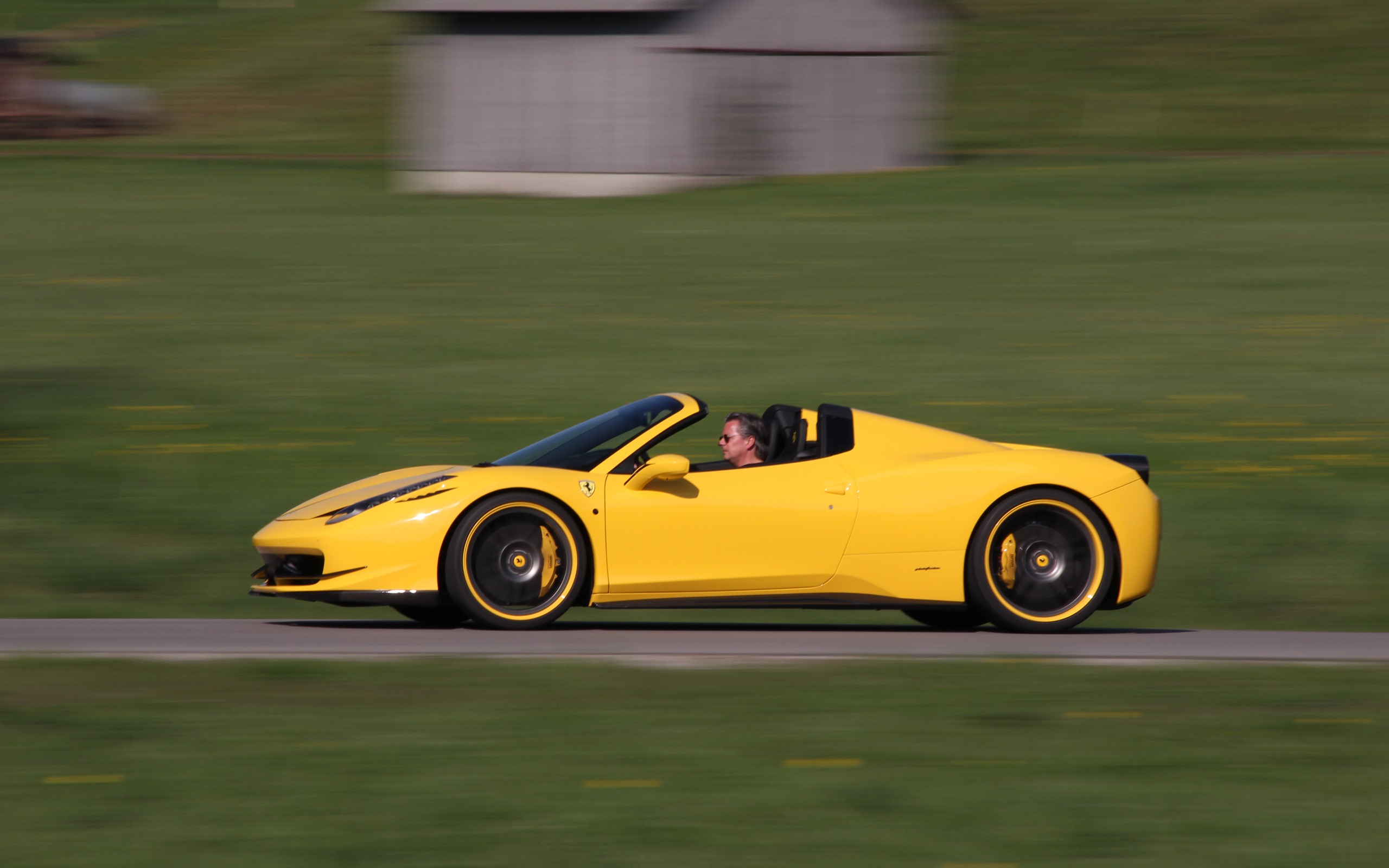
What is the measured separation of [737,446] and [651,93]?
61.3 feet

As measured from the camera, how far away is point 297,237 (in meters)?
21.0

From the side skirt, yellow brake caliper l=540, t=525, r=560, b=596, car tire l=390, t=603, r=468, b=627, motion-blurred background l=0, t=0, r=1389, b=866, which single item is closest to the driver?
the side skirt

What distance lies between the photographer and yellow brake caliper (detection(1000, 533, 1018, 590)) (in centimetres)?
805

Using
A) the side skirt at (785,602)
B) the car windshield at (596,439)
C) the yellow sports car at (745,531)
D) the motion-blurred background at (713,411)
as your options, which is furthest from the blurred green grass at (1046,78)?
the side skirt at (785,602)

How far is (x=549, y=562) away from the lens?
781 centimetres

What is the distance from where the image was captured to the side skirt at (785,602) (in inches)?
311

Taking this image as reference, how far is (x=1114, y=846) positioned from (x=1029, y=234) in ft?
55.9

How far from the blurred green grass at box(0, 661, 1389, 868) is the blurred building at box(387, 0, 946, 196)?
19.9 metres

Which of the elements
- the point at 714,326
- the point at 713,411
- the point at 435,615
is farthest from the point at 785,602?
the point at 714,326

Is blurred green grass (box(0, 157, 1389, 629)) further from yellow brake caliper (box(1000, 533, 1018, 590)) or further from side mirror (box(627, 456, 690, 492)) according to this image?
side mirror (box(627, 456, 690, 492))

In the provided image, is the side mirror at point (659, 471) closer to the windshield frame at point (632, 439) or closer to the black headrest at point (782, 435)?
the windshield frame at point (632, 439)

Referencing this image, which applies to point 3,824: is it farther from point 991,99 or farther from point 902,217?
point 991,99

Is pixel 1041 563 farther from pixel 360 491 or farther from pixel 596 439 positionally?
pixel 360 491

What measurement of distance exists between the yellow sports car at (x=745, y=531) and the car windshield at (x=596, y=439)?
0.5 inches
